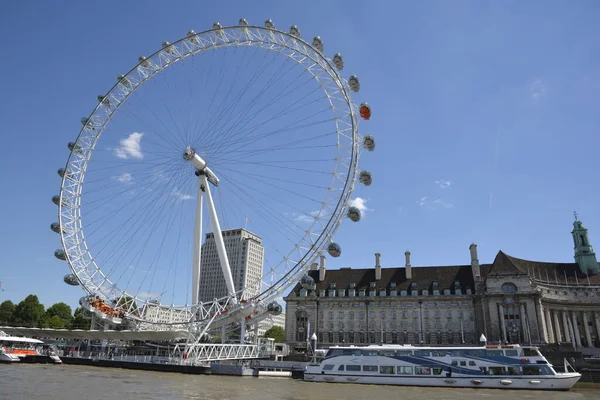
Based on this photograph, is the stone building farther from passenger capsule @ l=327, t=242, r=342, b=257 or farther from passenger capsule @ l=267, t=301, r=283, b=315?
passenger capsule @ l=327, t=242, r=342, b=257

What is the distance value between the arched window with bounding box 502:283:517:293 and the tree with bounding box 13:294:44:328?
101 meters

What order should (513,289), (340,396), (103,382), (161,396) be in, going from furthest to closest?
1. (513,289)
2. (103,382)
3. (340,396)
4. (161,396)

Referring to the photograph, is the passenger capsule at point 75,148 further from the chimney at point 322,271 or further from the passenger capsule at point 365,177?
the chimney at point 322,271

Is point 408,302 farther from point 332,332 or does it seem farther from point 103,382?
point 103,382

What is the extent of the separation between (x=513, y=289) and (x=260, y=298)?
161 feet

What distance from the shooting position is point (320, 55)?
49.4 meters

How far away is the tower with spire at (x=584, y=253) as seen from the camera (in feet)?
282

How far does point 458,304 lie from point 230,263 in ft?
355

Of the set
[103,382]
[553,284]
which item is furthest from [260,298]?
[553,284]

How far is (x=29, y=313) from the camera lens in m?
105

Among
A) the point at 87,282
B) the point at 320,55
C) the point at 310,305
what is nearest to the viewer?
the point at 320,55

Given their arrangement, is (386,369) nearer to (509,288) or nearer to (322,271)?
(509,288)

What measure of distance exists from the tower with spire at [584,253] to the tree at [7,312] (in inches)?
4962

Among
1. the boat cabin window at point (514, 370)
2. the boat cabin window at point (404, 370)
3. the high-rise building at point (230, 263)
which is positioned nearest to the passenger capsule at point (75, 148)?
the boat cabin window at point (404, 370)
